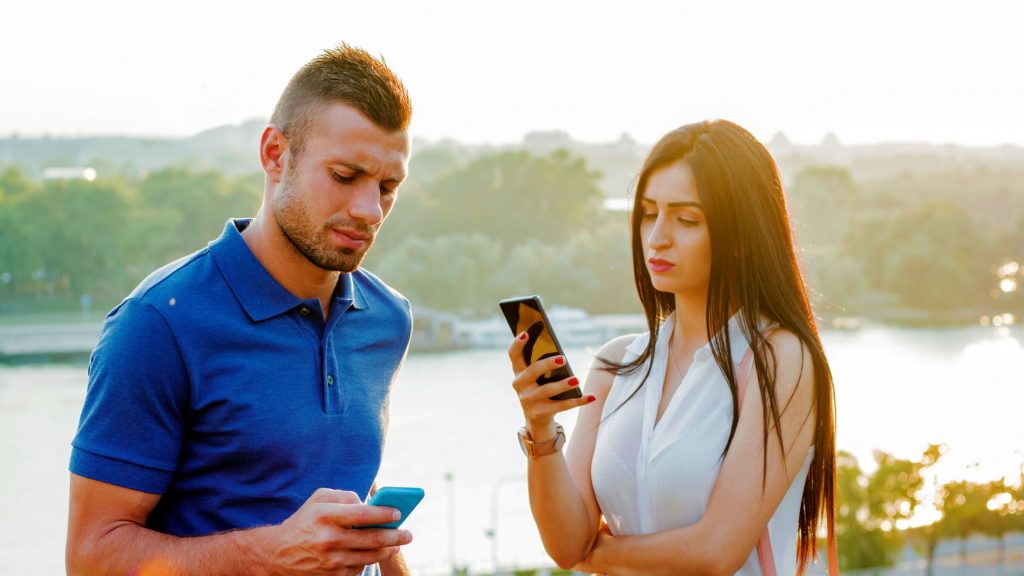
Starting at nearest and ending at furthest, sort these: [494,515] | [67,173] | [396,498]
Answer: [396,498]
[67,173]
[494,515]

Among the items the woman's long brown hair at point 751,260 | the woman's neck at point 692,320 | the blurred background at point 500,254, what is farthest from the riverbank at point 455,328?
the woman's long brown hair at point 751,260

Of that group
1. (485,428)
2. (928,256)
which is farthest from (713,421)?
(928,256)

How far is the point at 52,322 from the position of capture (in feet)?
32.8

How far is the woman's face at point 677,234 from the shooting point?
1614mm

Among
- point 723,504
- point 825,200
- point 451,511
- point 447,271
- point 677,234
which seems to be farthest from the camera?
point 825,200

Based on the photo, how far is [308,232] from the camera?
53.7 inches

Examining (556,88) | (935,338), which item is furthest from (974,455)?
(556,88)

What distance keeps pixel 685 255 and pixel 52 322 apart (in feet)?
32.2

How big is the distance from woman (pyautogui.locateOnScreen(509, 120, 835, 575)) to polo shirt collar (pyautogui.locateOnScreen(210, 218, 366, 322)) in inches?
16.8

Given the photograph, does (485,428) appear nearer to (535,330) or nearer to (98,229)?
(98,229)

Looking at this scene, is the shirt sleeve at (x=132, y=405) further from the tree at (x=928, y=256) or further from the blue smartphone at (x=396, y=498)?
the tree at (x=928, y=256)

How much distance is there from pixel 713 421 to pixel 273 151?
0.83 m

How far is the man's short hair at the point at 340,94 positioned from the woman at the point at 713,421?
0.50 metres

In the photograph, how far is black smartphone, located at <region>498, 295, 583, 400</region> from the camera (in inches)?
56.9
